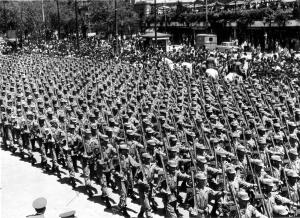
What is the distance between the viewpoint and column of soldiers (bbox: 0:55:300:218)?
21.2ft

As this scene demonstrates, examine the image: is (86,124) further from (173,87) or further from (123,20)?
(123,20)

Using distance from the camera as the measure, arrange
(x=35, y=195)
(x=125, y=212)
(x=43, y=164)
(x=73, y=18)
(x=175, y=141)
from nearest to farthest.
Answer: (x=125, y=212) → (x=175, y=141) → (x=35, y=195) → (x=43, y=164) → (x=73, y=18)

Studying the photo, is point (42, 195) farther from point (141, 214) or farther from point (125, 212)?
point (141, 214)

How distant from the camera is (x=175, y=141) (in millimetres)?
8305

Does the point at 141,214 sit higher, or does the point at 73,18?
the point at 73,18

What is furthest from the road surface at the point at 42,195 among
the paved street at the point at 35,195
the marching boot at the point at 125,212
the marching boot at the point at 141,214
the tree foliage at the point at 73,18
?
the tree foliage at the point at 73,18

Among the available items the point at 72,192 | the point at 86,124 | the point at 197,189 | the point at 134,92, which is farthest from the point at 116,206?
the point at 134,92

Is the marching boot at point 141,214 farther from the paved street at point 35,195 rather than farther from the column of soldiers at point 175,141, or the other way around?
the paved street at point 35,195

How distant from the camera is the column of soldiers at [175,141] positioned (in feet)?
21.2

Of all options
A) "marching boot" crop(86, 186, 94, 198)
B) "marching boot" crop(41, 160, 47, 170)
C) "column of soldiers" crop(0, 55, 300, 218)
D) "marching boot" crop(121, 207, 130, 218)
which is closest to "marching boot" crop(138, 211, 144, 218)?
"column of soldiers" crop(0, 55, 300, 218)

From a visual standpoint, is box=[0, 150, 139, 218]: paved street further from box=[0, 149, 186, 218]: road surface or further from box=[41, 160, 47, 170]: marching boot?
box=[41, 160, 47, 170]: marching boot

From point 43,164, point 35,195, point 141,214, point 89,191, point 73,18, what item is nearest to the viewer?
point 141,214

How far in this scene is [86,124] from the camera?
10500mm

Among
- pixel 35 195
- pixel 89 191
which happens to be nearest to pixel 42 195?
pixel 35 195
